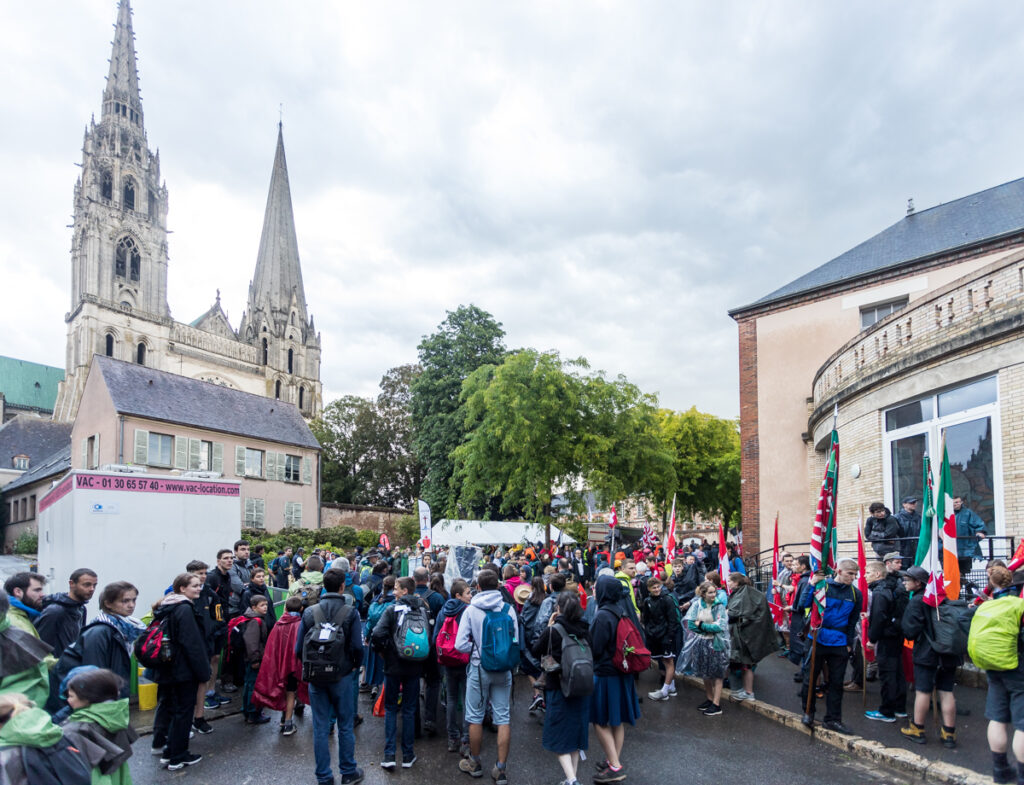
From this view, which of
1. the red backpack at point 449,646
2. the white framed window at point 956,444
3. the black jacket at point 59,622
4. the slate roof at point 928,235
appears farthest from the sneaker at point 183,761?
the slate roof at point 928,235

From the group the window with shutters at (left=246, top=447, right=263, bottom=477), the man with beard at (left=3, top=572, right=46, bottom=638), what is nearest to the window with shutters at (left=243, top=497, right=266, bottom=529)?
the window with shutters at (left=246, top=447, right=263, bottom=477)

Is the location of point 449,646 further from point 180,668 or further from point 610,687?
point 180,668

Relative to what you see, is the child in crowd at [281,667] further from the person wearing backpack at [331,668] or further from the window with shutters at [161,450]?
the window with shutters at [161,450]

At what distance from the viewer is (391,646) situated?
6465 millimetres

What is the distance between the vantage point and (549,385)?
2500 centimetres

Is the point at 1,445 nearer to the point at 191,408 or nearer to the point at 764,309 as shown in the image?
the point at 191,408

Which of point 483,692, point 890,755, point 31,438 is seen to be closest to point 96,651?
point 483,692

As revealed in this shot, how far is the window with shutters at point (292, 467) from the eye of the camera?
35.0 m

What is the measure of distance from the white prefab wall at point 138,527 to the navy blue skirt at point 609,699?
7.73 m

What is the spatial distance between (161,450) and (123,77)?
71724 mm

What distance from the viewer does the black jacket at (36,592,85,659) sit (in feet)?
18.5

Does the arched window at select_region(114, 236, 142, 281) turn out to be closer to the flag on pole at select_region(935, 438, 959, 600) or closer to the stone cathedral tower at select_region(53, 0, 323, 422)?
the stone cathedral tower at select_region(53, 0, 323, 422)

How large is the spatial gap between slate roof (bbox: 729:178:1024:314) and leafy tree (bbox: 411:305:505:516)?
19741mm

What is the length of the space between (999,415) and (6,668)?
12307 millimetres
